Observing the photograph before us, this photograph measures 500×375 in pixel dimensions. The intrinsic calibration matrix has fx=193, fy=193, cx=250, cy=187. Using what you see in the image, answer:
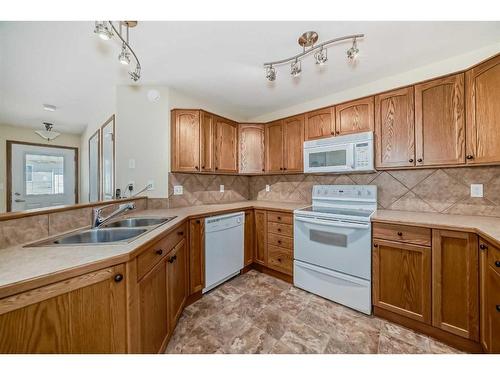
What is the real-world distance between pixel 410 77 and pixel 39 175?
636 cm

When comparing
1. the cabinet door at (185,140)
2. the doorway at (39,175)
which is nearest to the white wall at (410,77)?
the cabinet door at (185,140)

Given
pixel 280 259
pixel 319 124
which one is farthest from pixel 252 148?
pixel 280 259

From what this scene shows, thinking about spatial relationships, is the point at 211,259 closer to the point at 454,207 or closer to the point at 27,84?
the point at 454,207

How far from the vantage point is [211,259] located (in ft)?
6.77

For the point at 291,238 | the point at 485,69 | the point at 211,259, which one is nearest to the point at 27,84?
the point at 211,259

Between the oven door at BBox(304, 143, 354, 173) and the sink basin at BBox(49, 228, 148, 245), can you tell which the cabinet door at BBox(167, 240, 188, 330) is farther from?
the oven door at BBox(304, 143, 354, 173)

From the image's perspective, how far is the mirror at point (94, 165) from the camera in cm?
333

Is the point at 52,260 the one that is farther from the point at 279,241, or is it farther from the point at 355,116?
the point at 355,116

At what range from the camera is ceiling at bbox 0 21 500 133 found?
144cm

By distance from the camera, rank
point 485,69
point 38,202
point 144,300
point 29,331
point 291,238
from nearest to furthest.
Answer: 1. point 29,331
2. point 144,300
3. point 485,69
4. point 291,238
5. point 38,202

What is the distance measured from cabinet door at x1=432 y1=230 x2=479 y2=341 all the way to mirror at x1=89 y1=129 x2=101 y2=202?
4.41 metres

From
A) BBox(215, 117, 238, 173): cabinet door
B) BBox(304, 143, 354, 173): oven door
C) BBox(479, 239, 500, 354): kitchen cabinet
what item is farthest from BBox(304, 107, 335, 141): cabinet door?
BBox(479, 239, 500, 354): kitchen cabinet

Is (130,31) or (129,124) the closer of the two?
(130,31)
